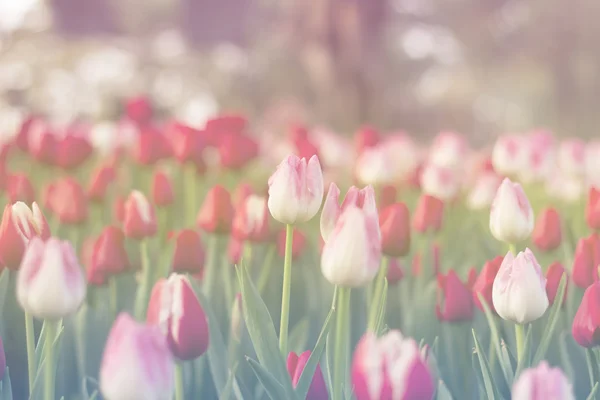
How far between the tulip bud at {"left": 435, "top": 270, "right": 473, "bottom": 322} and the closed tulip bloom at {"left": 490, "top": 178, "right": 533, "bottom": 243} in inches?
3.6

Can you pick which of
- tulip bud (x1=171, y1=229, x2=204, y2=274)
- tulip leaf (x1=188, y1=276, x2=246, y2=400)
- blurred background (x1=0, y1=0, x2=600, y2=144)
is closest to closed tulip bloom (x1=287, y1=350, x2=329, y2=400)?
tulip leaf (x1=188, y1=276, x2=246, y2=400)

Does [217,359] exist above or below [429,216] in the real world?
below

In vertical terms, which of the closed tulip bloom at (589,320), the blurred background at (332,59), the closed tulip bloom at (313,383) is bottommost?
the closed tulip bloom at (313,383)

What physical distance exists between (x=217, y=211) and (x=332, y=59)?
541cm

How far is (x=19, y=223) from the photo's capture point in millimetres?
836

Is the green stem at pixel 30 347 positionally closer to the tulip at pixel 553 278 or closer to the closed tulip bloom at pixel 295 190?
the closed tulip bloom at pixel 295 190

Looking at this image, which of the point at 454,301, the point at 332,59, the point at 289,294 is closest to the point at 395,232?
the point at 454,301

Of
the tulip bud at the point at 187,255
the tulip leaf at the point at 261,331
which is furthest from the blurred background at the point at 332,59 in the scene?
the tulip leaf at the point at 261,331

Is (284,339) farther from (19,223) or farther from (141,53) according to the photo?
(141,53)

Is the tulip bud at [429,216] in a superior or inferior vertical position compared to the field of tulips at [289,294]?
superior

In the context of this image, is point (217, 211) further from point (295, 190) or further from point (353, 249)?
point (353, 249)

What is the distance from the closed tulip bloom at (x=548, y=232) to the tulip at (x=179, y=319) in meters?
0.78

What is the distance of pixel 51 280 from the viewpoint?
2.14 ft

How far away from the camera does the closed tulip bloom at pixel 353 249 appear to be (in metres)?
0.70
